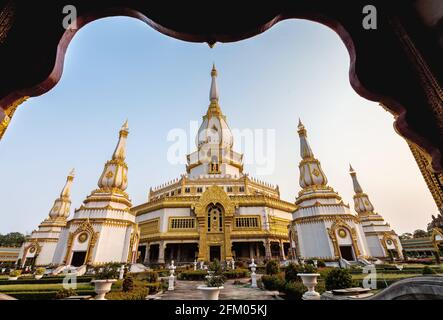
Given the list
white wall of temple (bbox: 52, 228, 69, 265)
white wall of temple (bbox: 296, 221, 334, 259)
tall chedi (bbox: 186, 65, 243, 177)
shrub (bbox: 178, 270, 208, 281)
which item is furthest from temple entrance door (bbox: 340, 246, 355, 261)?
white wall of temple (bbox: 52, 228, 69, 265)

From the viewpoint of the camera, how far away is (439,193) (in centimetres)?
296

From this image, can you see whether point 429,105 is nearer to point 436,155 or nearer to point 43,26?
point 436,155

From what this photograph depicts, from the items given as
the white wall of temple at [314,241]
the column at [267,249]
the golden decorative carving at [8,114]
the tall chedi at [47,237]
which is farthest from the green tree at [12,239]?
the golden decorative carving at [8,114]

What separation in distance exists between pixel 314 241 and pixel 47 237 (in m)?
38.3

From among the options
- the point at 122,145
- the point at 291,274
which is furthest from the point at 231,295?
the point at 122,145

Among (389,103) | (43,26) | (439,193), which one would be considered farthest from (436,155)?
(43,26)

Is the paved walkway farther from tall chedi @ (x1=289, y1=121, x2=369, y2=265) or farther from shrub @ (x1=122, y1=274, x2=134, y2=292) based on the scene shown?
tall chedi @ (x1=289, y1=121, x2=369, y2=265)

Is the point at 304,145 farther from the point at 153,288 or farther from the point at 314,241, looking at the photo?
the point at 153,288

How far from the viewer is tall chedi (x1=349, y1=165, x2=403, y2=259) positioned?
3134 cm

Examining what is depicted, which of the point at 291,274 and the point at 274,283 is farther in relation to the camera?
the point at 291,274

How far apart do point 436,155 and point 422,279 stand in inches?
79.4

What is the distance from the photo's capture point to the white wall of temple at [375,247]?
103ft

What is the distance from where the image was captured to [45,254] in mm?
32469

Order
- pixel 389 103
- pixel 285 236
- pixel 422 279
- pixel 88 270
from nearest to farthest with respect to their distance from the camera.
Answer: pixel 389 103 < pixel 422 279 < pixel 88 270 < pixel 285 236
